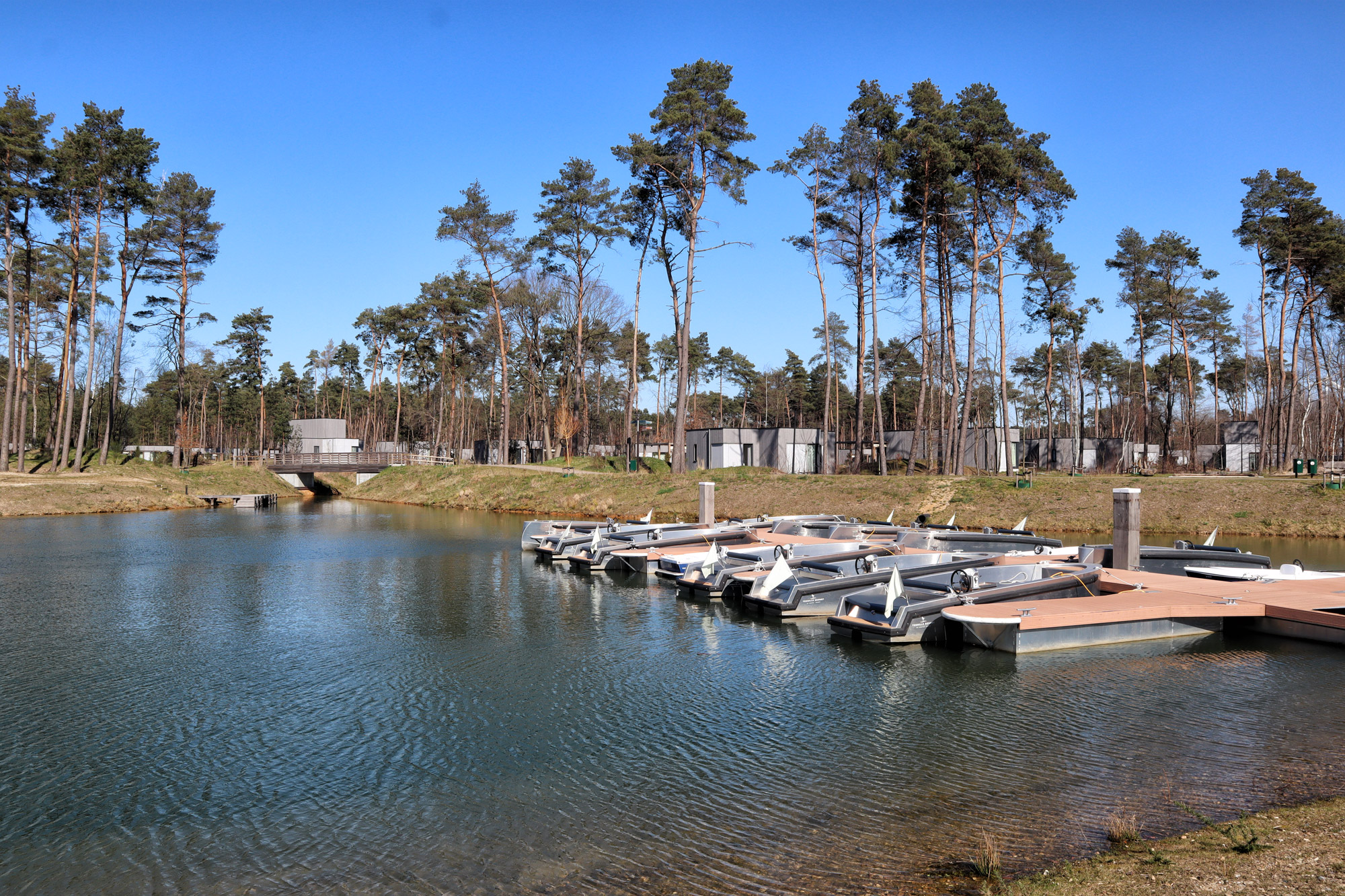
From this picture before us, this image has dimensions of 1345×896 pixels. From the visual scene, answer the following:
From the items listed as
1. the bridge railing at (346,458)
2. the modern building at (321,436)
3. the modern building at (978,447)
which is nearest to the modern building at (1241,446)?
the modern building at (978,447)

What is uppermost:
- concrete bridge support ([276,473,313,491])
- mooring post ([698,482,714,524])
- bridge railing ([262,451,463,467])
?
bridge railing ([262,451,463,467])

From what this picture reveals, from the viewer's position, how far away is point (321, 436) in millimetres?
73750

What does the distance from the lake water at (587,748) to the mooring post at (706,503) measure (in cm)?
1026

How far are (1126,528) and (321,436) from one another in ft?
230

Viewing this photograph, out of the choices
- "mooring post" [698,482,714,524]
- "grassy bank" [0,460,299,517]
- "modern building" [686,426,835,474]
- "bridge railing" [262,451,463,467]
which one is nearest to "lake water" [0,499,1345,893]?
"mooring post" [698,482,714,524]

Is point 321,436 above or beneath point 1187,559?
above

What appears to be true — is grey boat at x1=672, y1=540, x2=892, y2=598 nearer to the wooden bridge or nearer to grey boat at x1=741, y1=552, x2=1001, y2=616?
grey boat at x1=741, y1=552, x2=1001, y2=616

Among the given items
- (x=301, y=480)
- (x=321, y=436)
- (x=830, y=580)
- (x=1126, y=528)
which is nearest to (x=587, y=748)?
(x=830, y=580)

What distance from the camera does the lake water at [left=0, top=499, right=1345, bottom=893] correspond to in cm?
592

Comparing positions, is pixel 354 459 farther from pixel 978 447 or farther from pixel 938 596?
pixel 938 596

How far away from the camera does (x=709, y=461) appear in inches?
2008

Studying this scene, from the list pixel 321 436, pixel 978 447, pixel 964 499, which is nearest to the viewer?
pixel 964 499

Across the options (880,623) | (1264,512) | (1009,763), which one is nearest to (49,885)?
(1009,763)

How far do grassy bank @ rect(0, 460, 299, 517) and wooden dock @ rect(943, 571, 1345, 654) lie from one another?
1641 inches
